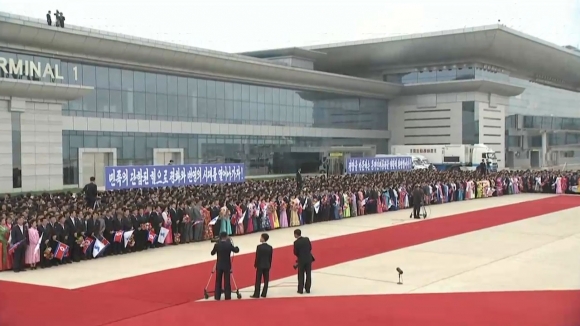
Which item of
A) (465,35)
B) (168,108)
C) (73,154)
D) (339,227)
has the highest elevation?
(465,35)

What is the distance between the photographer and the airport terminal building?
115 feet

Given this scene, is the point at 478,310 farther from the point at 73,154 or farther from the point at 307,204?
the point at 73,154

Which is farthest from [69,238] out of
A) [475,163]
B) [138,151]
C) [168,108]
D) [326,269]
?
[475,163]

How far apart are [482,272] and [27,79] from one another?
27873mm

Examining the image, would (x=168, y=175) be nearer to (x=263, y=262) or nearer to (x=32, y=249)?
(x=32, y=249)

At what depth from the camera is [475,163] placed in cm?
6025

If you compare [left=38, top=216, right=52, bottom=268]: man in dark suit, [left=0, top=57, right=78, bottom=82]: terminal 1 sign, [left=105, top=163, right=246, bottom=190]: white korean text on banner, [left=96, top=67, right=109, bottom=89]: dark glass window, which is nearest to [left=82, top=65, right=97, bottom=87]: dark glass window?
[left=96, top=67, right=109, bottom=89]: dark glass window

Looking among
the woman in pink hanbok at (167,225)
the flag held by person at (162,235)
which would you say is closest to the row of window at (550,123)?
the woman in pink hanbok at (167,225)

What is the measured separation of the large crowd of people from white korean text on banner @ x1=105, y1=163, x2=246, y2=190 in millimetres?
536

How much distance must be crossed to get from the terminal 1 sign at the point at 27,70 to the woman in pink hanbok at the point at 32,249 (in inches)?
783

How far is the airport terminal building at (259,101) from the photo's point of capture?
115 ft

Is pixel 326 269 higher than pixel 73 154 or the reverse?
the reverse

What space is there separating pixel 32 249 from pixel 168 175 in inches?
441

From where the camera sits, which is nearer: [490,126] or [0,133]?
[0,133]
